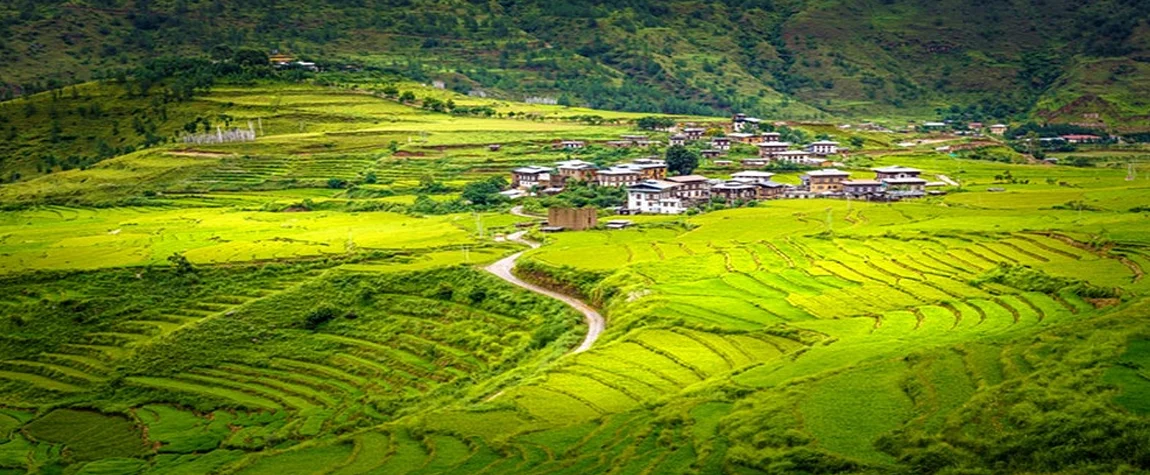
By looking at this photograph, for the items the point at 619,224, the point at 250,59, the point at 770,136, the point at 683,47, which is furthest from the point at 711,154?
the point at 683,47

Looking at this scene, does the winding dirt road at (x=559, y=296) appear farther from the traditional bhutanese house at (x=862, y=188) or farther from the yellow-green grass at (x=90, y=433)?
the traditional bhutanese house at (x=862, y=188)

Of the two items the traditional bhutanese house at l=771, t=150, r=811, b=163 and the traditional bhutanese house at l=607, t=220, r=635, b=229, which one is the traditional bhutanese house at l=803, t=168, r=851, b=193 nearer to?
the traditional bhutanese house at l=771, t=150, r=811, b=163

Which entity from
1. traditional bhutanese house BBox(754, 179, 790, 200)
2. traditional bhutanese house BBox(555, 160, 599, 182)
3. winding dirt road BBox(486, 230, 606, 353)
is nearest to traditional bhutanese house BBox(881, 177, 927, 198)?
traditional bhutanese house BBox(754, 179, 790, 200)

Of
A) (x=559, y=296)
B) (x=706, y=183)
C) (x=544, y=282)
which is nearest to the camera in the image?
(x=559, y=296)

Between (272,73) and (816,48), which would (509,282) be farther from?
(816,48)

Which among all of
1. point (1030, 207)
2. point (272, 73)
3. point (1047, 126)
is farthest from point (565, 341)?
point (1047, 126)

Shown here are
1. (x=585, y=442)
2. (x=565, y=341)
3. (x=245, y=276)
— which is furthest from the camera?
(x=245, y=276)

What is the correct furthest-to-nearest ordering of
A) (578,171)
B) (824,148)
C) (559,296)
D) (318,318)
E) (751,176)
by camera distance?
(824,148) → (578,171) → (751,176) → (318,318) → (559,296)

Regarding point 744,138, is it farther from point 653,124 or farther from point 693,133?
point 653,124
